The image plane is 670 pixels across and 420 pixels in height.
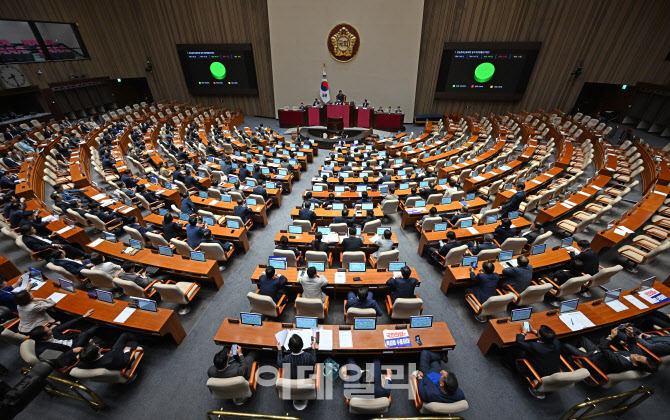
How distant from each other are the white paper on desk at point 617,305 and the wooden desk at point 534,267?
1111 millimetres

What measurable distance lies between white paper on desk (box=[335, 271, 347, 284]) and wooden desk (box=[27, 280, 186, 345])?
10.0ft

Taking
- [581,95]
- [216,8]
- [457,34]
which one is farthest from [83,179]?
[581,95]

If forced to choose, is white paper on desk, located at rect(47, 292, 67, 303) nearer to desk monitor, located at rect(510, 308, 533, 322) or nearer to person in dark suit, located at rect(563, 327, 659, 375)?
desk monitor, located at rect(510, 308, 533, 322)

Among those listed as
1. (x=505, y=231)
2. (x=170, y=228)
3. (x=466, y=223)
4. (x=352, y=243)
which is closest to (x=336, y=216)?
(x=352, y=243)

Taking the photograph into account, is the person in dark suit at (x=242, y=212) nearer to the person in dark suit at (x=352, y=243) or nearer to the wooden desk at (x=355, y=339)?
the person in dark suit at (x=352, y=243)

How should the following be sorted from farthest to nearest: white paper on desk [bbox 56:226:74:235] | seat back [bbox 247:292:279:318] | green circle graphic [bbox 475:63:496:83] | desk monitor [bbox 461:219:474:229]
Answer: green circle graphic [bbox 475:63:496:83] → desk monitor [bbox 461:219:474:229] → white paper on desk [bbox 56:226:74:235] → seat back [bbox 247:292:279:318]

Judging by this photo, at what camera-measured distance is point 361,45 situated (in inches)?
750

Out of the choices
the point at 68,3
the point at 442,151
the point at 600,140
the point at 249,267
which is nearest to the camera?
the point at 249,267

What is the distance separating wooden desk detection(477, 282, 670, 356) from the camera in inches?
172

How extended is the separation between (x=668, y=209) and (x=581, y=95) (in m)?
15.1

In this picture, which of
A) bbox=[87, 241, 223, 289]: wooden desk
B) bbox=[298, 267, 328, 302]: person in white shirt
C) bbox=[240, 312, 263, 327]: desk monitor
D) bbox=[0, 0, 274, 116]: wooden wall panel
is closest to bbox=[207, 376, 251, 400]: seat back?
bbox=[240, 312, 263, 327]: desk monitor

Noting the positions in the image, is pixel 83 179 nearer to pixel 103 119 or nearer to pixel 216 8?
pixel 103 119

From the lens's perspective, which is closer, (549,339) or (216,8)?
(549,339)

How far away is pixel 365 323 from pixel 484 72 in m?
20.6
